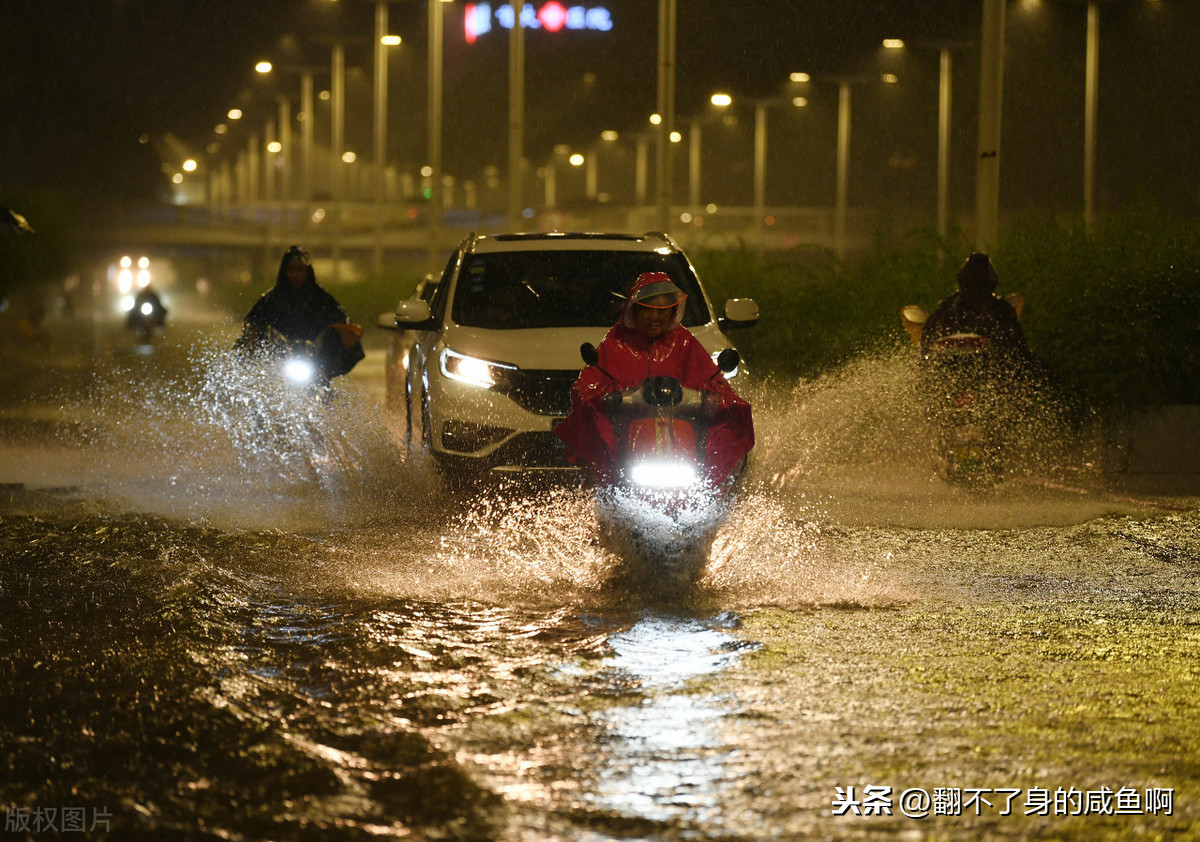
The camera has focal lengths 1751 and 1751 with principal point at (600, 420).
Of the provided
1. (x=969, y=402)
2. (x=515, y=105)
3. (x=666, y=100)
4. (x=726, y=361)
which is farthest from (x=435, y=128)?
(x=726, y=361)

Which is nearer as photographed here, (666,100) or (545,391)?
(545,391)

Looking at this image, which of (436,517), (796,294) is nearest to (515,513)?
(436,517)

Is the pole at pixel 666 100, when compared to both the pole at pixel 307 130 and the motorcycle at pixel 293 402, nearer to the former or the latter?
the motorcycle at pixel 293 402

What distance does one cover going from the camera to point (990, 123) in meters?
16.3

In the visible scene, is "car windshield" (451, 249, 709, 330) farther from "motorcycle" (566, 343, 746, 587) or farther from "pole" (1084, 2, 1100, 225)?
"pole" (1084, 2, 1100, 225)

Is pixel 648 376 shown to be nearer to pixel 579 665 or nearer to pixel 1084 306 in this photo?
pixel 579 665

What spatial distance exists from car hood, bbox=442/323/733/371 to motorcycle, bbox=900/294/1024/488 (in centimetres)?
193

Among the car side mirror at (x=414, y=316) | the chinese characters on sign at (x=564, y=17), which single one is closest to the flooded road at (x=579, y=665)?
the car side mirror at (x=414, y=316)

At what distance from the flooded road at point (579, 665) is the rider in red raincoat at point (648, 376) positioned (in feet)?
1.52

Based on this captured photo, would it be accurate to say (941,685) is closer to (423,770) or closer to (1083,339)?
(423,770)

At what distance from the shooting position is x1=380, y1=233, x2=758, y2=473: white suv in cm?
1041

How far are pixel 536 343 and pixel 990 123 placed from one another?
7165 mm

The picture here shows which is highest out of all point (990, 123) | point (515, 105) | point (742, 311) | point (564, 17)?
point (564, 17)

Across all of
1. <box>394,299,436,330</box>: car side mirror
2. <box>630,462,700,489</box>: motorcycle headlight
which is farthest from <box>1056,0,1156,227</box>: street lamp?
<box>630,462,700,489</box>: motorcycle headlight
